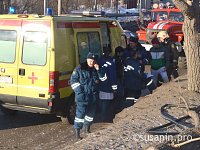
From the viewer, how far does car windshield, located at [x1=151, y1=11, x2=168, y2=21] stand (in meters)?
17.5

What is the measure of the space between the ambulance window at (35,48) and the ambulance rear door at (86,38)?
77cm

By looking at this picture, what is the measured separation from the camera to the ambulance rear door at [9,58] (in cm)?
687

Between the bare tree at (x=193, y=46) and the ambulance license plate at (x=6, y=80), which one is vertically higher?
the bare tree at (x=193, y=46)

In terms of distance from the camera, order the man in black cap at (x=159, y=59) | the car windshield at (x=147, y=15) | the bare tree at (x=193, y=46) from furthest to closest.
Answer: the car windshield at (x=147, y=15), the man in black cap at (x=159, y=59), the bare tree at (x=193, y=46)

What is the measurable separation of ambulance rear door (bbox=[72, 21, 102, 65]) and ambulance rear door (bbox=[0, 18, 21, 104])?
1205 mm

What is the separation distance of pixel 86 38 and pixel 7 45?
66.1 inches

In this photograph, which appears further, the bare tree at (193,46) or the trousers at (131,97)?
the trousers at (131,97)

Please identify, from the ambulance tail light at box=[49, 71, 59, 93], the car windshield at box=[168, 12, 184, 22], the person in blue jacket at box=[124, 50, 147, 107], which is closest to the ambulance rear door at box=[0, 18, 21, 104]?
the ambulance tail light at box=[49, 71, 59, 93]

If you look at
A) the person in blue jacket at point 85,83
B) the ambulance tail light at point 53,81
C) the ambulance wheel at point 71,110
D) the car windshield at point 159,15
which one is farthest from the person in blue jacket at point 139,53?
the car windshield at point 159,15

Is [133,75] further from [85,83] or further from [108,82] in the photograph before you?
[85,83]

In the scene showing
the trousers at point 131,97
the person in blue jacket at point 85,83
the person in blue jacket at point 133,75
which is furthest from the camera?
the trousers at point 131,97

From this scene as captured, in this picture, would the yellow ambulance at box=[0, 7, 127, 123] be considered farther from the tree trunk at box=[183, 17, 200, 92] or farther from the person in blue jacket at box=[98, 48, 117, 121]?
the tree trunk at box=[183, 17, 200, 92]

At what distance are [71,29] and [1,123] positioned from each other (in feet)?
8.27

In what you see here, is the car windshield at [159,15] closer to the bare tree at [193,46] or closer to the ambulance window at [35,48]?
the bare tree at [193,46]
